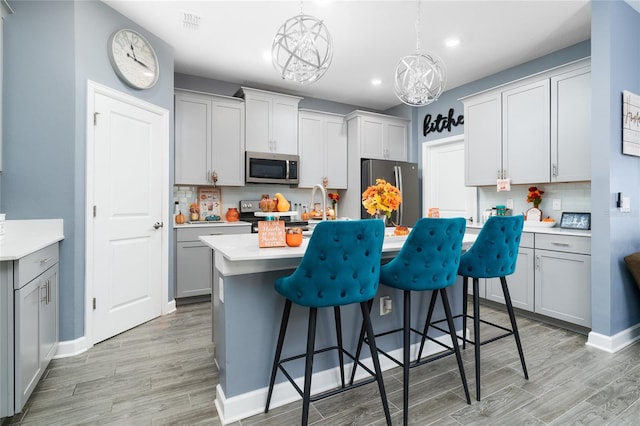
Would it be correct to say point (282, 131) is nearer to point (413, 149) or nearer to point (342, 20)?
point (342, 20)

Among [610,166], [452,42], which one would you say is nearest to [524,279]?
[610,166]

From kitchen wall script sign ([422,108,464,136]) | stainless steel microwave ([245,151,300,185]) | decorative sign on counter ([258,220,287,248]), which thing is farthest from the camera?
kitchen wall script sign ([422,108,464,136])

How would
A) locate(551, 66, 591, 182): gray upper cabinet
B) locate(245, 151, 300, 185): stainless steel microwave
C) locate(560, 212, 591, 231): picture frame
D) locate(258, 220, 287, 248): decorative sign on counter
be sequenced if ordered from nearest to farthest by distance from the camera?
1. locate(258, 220, 287, 248): decorative sign on counter
2. locate(551, 66, 591, 182): gray upper cabinet
3. locate(560, 212, 591, 231): picture frame
4. locate(245, 151, 300, 185): stainless steel microwave

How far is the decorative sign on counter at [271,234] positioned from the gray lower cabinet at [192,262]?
2.09 m

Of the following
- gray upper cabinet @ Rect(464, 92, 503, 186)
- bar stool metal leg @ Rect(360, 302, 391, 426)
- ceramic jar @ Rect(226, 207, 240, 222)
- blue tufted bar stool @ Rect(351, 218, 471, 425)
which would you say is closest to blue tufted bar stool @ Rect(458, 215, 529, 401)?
blue tufted bar stool @ Rect(351, 218, 471, 425)

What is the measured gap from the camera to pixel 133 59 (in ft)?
10.1

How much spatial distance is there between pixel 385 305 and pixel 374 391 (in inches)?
21.0

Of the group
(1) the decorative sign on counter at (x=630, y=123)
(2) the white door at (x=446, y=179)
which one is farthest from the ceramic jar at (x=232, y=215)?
(1) the decorative sign on counter at (x=630, y=123)

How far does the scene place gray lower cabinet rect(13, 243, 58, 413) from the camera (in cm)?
170

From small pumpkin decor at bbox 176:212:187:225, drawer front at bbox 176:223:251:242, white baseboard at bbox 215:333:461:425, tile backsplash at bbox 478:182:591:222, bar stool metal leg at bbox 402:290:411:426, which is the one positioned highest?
tile backsplash at bbox 478:182:591:222

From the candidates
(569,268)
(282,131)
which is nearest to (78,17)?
(282,131)

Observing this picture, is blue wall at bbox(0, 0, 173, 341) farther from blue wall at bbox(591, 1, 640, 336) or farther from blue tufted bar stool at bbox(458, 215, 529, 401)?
blue wall at bbox(591, 1, 640, 336)

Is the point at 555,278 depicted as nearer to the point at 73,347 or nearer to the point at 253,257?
the point at 253,257

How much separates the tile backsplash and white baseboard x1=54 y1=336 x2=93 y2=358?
4.47m
